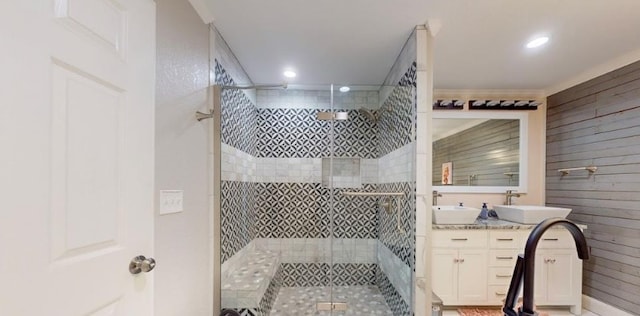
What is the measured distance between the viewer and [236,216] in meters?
2.60

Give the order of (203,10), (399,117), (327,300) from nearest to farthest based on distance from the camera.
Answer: (203,10) → (399,117) → (327,300)

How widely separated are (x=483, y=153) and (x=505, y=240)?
1.07 metres

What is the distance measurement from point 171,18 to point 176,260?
1273 mm

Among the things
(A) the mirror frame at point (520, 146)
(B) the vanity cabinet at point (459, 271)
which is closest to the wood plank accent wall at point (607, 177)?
(A) the mirror frame at point (520, 146)

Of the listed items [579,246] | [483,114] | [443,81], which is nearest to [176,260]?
[579,246]

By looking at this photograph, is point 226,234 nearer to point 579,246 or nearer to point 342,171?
point 342,171

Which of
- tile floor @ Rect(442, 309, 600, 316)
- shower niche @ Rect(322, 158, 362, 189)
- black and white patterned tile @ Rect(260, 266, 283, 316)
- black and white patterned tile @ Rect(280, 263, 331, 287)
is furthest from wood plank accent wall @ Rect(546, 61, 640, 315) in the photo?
black and white patterned tile @ Rect(260, 266, 283, 316)

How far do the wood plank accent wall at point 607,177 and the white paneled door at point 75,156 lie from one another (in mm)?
3672

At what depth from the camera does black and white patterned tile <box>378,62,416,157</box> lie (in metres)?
2.17

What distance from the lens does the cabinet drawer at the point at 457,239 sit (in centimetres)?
289

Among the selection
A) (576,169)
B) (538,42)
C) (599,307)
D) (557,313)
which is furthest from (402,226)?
(599,307)

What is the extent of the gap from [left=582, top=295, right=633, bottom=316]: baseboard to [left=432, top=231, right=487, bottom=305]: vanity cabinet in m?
1.06

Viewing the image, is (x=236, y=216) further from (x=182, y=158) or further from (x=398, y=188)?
(x=398, y=188)

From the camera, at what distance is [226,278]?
2289mm
